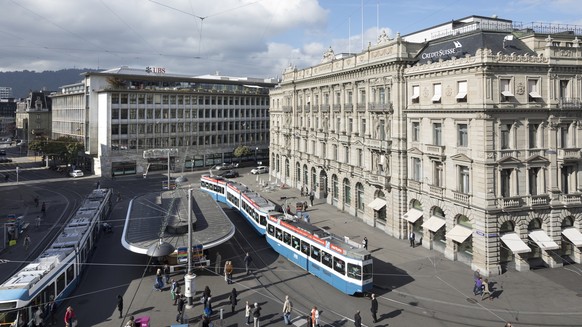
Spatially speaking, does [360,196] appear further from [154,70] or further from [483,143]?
Result: [154,70]

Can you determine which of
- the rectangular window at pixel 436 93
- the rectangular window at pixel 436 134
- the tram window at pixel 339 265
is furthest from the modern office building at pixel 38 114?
the tram window at pixel 339 265

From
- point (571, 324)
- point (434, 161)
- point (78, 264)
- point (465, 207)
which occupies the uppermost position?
point (434, 161)

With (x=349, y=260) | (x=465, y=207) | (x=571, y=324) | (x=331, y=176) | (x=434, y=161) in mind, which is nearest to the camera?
(x=571, y=324)

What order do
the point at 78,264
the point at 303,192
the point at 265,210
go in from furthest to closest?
the point at 303,192
the point at 265,210
the point at 78,264

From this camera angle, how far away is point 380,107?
165 ft

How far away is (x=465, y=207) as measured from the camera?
128 feet

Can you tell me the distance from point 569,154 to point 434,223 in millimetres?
13779

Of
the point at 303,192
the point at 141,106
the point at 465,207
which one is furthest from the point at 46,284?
the point at 141,106

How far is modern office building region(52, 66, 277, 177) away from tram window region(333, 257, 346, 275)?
223 feet

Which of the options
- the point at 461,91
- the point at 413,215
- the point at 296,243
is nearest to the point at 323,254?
the point at 296,243

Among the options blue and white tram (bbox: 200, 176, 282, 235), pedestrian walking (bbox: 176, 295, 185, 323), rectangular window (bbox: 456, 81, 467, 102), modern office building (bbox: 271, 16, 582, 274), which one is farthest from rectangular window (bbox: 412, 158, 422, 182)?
pedestrian walking (bbox: 176, 295, 185, 323)

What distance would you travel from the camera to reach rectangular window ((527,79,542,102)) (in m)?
38.5

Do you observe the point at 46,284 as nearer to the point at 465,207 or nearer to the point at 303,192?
the point at 465,207

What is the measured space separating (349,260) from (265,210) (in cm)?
1737
